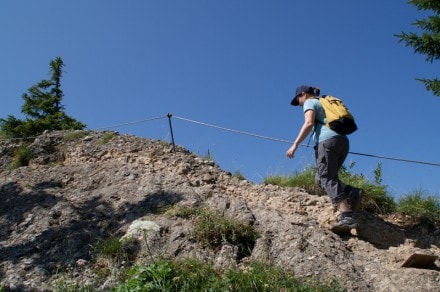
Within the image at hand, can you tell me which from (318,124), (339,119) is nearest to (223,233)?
(318,124)

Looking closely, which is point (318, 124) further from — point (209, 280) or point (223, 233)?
point (209, 280)

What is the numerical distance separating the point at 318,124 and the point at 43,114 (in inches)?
651

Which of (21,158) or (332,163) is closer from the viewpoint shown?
(332,163)

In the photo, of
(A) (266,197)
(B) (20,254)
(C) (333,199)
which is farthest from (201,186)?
(B) (20,254)

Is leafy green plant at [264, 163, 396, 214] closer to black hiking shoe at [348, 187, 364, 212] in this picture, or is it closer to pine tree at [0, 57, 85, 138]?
black hiking shoe at [348, 187, 364, 212]

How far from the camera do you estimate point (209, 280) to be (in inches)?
186

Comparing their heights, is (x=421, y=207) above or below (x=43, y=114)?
below

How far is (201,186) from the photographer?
7.66 m

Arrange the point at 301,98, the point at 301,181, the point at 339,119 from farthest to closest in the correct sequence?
the point at 301,181 < the point at 301,98 < the point at 339,119

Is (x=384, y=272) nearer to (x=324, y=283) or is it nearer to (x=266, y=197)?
(x=324, y=283)

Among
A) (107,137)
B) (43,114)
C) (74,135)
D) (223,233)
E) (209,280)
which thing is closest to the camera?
(209,280)

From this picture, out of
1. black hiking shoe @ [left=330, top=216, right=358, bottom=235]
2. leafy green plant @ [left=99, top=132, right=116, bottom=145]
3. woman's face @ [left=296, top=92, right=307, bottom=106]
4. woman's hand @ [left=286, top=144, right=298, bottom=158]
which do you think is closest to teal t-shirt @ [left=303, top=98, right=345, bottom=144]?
woman's face @ [left=296, top=92, right=307, bottom=106]

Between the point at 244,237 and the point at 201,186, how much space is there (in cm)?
185

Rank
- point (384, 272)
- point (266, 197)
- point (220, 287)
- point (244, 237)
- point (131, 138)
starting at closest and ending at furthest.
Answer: point (220, 287)
point (384, 272)
point (244, 237)
point (266, 197)
point (131, 138)
